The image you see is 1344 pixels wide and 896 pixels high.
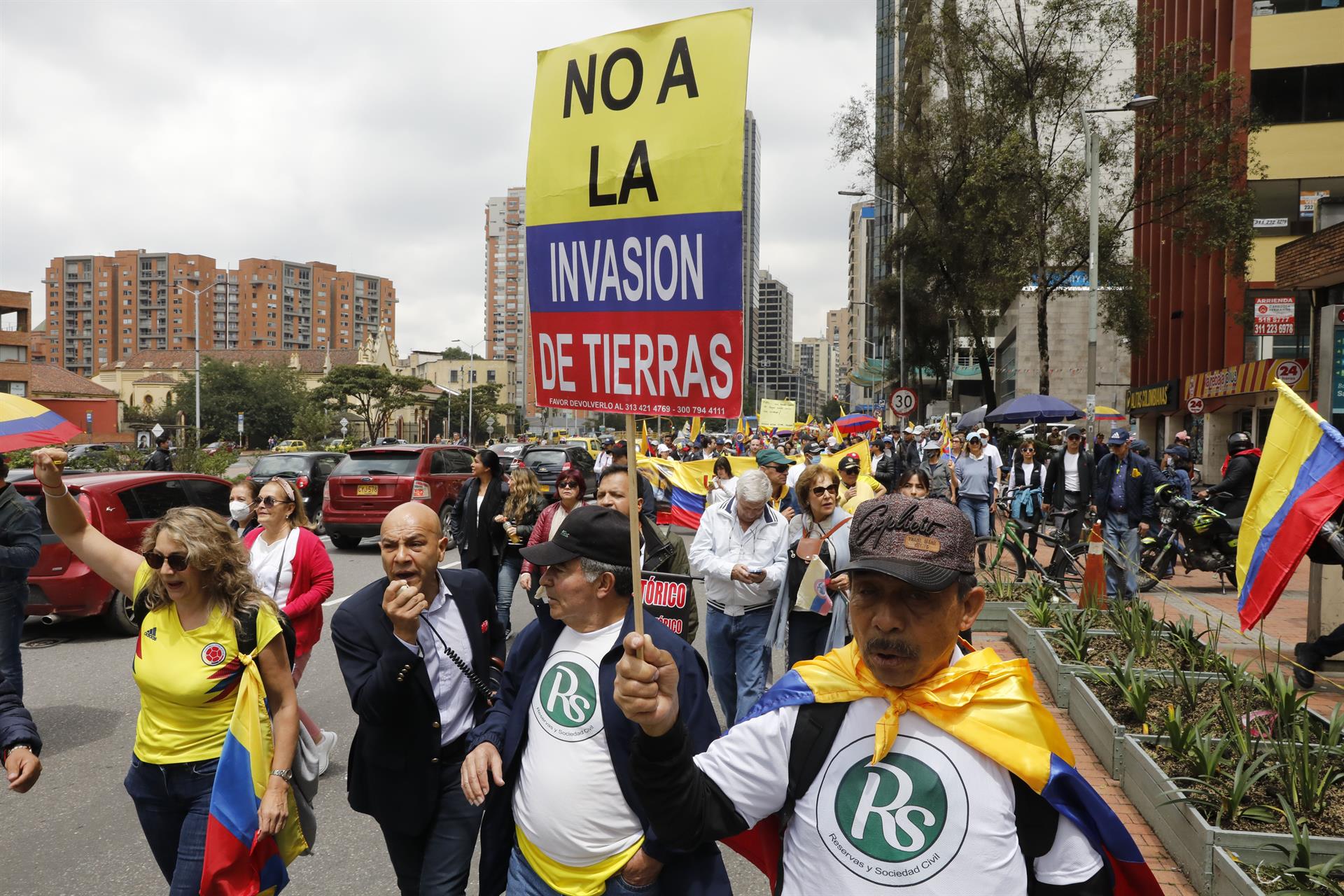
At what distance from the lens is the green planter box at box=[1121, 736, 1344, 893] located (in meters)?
3.99

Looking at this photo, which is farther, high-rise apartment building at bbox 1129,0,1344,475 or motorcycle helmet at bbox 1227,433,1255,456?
high-rise apartment building at bbox 1129,0,1344,475

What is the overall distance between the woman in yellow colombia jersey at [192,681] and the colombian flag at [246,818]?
48mm

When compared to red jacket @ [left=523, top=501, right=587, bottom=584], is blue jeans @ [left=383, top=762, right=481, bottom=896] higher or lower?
lower

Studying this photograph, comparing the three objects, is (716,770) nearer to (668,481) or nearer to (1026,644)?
(1026,644)

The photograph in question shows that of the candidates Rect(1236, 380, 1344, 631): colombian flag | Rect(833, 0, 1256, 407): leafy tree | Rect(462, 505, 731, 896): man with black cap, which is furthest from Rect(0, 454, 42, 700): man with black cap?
Rect(833, 0, 1256, 407): leafy tree

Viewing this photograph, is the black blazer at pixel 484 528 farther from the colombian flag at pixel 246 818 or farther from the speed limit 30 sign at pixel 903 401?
the speed limit 30 sign at pixel 903 401

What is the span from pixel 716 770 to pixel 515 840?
46.1 inches

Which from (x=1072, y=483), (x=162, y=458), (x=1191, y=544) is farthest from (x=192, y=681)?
(x=162, y=458)

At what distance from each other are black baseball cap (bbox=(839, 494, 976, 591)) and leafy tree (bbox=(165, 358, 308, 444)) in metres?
90.4

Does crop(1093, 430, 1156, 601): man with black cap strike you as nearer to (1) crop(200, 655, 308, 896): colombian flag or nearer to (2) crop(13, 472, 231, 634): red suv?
(2) crop(13, 472, 231, 634): red suv

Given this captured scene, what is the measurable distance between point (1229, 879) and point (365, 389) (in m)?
75.5

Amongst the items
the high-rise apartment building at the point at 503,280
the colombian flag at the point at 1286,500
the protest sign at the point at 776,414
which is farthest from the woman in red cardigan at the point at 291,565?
the high-rise apartment building at the point at 503,280

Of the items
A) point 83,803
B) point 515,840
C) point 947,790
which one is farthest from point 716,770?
point 83,803

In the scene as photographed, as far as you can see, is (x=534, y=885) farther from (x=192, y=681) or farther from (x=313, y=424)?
(x=313, y=424)
